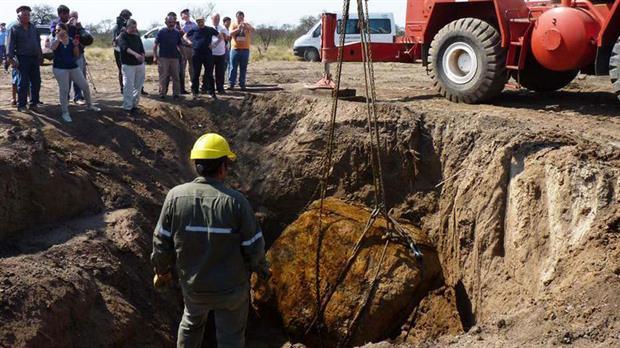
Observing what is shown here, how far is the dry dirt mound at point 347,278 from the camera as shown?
7.41 meters

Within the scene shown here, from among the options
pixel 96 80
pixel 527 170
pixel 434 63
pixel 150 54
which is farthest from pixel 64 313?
pixel 150 54

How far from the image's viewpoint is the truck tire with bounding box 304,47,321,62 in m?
23.3

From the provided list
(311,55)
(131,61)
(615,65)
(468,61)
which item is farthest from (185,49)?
(311,55)

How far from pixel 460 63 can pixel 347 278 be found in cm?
398

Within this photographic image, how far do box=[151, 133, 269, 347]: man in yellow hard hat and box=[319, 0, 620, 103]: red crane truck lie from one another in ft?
17.7

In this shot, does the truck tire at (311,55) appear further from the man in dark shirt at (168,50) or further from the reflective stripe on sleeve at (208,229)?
the reflective stripe on sleeve at (208,229)

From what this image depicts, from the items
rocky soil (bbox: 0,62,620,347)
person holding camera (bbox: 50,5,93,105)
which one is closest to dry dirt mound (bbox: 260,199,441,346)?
rocky soil (bbox: 0,62,620,347)

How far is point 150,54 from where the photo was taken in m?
22.2

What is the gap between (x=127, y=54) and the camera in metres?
9.75

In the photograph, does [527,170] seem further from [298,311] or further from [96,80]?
[96,80]

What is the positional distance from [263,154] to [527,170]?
4.41 metres

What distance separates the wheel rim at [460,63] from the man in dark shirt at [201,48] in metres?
4.09

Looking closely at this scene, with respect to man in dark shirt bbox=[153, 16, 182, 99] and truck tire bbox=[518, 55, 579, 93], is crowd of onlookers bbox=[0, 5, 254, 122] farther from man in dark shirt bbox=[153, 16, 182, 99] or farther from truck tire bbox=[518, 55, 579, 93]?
truck tire bbox=[518, 55, 579, 93]

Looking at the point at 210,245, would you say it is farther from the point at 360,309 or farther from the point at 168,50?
the point at 168,50
